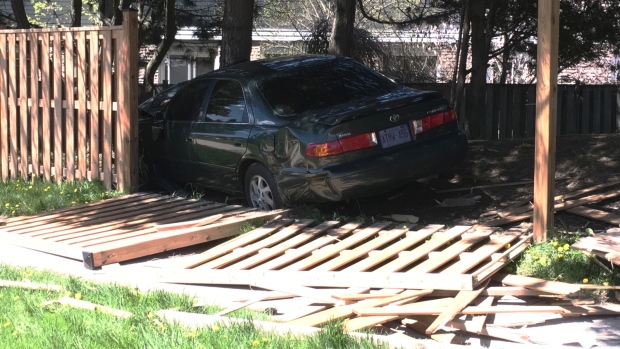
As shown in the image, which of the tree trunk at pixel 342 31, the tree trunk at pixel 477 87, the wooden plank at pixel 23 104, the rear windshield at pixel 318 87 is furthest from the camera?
→ the tree trunk at pixel 477 87

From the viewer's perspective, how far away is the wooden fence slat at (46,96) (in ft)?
36.0

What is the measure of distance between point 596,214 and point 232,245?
3.27m

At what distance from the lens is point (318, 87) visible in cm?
904

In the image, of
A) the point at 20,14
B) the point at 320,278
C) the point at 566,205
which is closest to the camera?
the point at 320,278

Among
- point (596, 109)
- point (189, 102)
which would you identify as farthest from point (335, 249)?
point (596, 109)

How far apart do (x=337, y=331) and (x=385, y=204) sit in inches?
170

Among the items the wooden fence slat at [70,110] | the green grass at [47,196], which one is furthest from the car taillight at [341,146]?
the wooden fence slat at [70,110]

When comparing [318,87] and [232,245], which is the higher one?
[318,87]

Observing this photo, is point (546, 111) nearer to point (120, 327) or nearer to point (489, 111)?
point (120, 327)

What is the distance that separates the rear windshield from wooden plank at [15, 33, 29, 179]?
405 cm

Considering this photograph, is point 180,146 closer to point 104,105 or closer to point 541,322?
point 104,105

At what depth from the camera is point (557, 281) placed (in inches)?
236

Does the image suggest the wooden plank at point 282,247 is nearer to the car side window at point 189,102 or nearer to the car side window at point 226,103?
the car side window at point 226,103

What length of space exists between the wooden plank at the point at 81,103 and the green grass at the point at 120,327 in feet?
14.9
